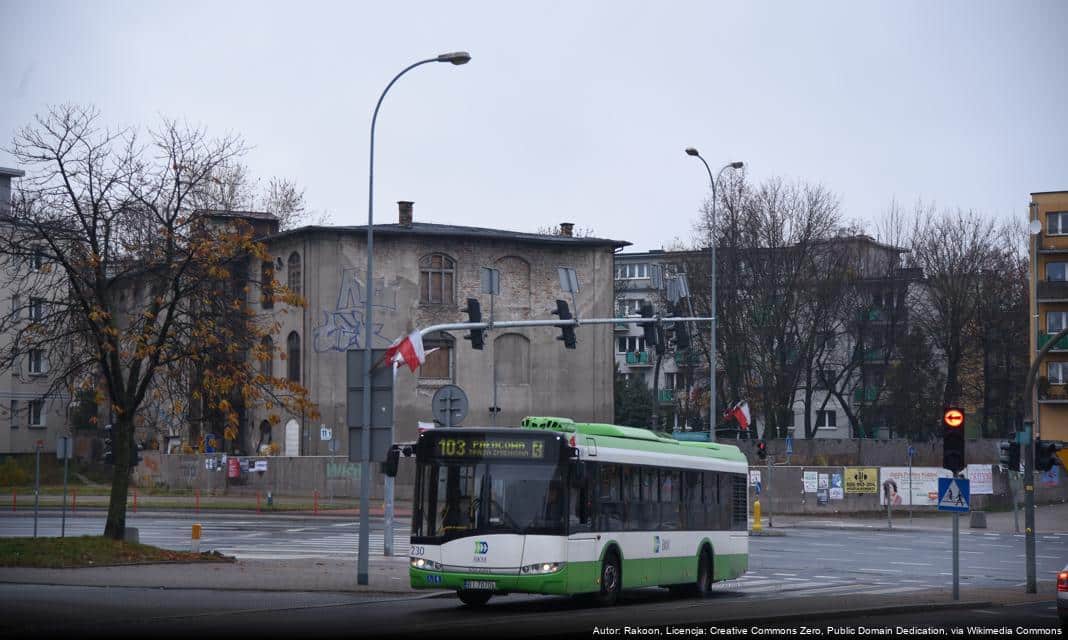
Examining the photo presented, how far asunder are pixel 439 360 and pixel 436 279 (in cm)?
399

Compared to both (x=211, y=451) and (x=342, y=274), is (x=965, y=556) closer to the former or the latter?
(x=342, y=274)

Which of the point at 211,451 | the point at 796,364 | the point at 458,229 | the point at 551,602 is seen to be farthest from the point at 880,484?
the point at 551,602

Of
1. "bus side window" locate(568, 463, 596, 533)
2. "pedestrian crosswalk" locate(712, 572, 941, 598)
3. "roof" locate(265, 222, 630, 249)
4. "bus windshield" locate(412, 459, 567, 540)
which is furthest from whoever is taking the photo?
"roof" locate(265, 222, 630, 249)

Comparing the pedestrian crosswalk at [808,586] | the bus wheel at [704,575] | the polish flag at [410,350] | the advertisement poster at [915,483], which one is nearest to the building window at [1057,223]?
the advertisement poster at [915,483]

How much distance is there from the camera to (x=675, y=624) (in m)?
16.6

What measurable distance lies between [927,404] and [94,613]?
63.3 m

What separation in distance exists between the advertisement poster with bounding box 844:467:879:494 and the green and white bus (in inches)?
1535

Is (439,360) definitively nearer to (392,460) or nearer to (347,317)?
(347,317)

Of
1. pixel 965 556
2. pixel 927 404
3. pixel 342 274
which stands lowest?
Result: pixel 965 556

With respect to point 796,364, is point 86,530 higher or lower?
lower

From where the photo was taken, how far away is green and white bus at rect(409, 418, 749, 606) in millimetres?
19000

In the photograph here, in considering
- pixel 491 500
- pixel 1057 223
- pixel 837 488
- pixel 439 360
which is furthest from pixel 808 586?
pixel 1057 223

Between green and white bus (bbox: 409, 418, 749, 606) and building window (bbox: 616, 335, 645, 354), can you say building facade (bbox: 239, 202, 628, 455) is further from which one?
building window (bbox: 616, 335, 645, 354)

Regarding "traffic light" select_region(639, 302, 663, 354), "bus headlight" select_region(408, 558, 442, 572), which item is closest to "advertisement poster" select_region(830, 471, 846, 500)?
"traffic light" select_region(639, 302, 663, 354)
